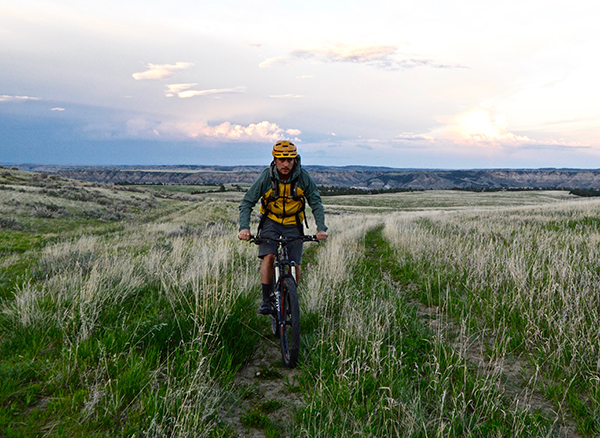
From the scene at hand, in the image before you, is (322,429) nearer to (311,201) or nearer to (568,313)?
(311,201)

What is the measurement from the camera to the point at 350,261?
9328 mm

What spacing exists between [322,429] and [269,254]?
8.04 feet

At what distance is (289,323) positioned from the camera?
4.16 m

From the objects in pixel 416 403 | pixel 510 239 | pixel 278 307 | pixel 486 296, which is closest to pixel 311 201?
pixel 278 307

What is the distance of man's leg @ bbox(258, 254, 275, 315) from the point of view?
4820mm

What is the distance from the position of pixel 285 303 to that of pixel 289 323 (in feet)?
0.99

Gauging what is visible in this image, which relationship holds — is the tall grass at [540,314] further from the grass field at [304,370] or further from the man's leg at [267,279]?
the man's leg at [267,279]

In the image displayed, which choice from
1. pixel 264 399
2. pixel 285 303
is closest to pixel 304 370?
pixel 264 399

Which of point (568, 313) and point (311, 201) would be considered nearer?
point (568, 313)

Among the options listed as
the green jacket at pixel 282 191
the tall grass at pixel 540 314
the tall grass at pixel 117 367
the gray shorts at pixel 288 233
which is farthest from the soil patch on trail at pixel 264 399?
the tall grass at pixel 540 314

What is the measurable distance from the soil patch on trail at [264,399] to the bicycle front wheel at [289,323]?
18 centimetres

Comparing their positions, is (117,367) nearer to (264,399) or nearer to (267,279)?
(264,399)

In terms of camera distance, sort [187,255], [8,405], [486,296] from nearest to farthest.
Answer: [8,405] < [486,296] < [187,255]

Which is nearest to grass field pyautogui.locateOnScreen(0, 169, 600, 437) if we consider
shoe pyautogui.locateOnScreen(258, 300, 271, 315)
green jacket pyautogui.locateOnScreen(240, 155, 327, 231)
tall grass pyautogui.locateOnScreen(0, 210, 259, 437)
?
tall grass pyautogui.locateOnScreen(0, 210, 259, 437)
